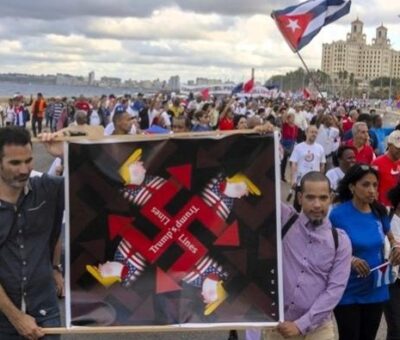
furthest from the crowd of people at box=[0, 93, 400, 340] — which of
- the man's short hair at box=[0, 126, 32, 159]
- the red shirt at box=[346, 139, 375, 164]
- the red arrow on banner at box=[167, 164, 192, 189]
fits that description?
the red shirt at box=[346, 139, 375, 164]

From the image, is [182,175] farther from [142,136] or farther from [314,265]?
[314,265]

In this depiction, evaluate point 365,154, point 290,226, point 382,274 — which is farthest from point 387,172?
point 290,226

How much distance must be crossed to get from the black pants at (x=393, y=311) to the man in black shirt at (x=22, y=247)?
2459 millimetres

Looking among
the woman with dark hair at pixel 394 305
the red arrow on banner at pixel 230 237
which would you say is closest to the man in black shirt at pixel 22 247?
the red arrow on banner at pixel 230 237

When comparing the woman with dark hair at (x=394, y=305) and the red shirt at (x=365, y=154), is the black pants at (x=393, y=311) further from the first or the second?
the red shirt at (x=365, y=154)

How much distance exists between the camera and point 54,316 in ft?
12.2

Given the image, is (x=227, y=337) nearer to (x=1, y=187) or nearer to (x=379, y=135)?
(x=1, y=187)

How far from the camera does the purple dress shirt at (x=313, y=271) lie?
3.95 m

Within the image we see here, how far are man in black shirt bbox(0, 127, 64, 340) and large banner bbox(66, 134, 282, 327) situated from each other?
17 centimetres

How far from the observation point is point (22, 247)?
11.9 ft

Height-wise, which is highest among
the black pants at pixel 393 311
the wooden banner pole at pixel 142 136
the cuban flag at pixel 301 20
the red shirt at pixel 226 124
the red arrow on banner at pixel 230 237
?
the cuban flag at pixel 301 20

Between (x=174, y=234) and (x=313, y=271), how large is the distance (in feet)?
2.69

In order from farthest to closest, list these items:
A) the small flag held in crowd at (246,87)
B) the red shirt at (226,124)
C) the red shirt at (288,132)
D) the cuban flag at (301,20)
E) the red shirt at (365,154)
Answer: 1. the small flag held in crowd at (246,87)
2. the red shirt at (288,132)
3. the red shirt at (226,124)
4. the cuban flag at (301,20)
5. the red shirt at (365,154)

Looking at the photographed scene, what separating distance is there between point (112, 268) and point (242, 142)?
1.00m
